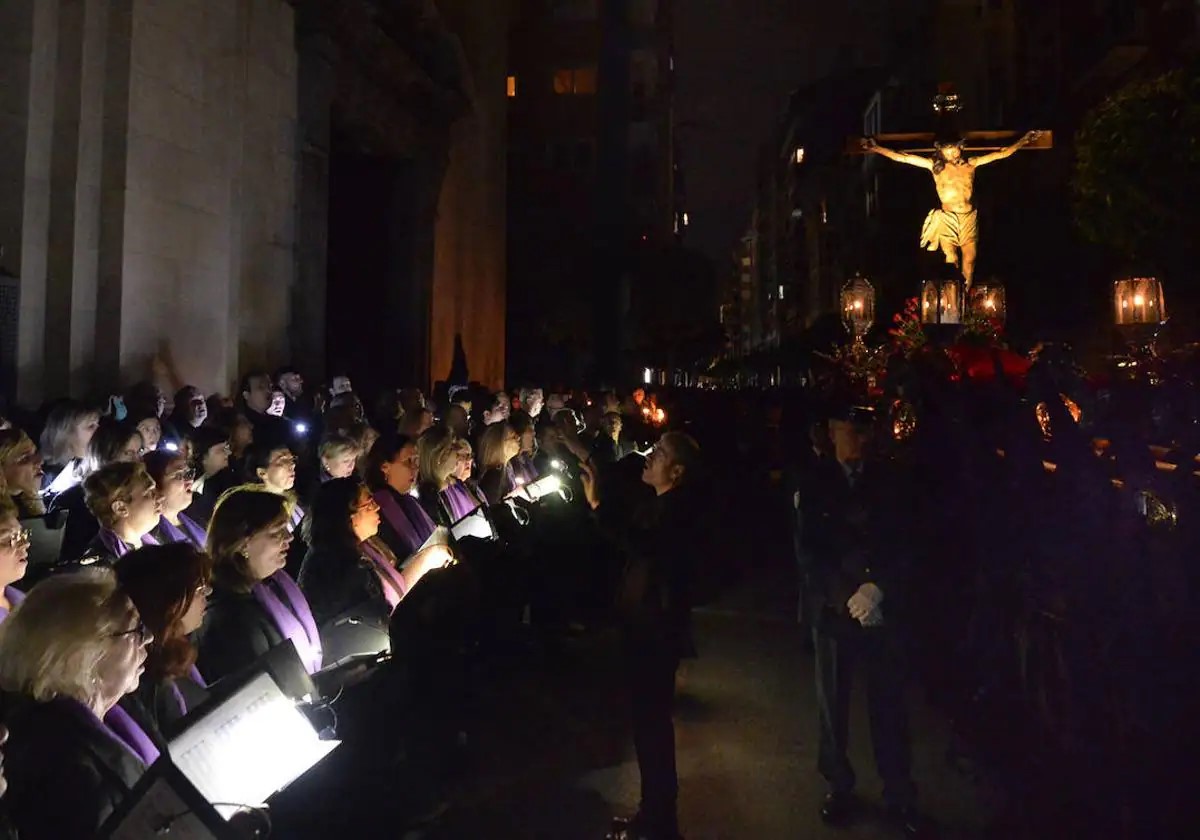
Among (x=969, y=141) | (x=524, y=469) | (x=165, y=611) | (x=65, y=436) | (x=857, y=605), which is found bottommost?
(x=857, y=605)

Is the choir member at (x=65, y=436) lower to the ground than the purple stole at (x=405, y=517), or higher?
higher

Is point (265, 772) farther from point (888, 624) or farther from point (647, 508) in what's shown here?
point (888, 624)

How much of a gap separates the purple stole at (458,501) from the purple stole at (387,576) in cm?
141

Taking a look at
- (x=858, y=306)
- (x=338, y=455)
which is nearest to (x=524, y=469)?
(x=338, y=455)

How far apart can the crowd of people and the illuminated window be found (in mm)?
50441

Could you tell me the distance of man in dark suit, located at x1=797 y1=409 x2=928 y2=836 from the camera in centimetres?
475

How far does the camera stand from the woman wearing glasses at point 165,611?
304 cm

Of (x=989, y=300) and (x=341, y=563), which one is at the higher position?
(x=989, y=300)

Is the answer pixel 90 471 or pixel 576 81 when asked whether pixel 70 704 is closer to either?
pixel 90 471

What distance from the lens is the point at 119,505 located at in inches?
165

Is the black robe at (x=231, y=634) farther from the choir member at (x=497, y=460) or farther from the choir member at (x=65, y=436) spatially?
the choir member at (x=497, y=460)

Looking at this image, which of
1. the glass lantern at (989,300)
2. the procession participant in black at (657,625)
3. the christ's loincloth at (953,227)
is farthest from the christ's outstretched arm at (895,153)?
the procession participant in black at (657,625)

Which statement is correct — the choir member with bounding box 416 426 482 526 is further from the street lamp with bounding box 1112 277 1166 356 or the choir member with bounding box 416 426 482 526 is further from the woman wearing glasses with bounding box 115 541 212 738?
the street lamp with bounding box 1112 277 1166 356

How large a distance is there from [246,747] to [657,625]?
2105 millimetres
